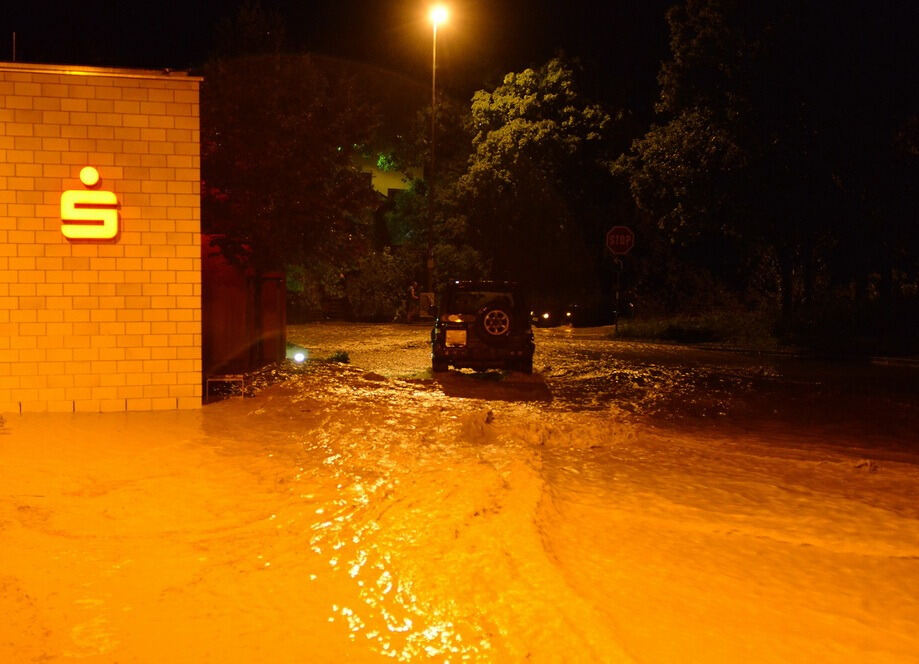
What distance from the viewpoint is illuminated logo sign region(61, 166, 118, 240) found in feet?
34.3

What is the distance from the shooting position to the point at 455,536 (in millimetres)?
6020

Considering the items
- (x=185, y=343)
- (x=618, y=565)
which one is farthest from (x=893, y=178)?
(x=618, y=565)

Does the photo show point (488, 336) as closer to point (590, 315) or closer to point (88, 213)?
point (88, 213)

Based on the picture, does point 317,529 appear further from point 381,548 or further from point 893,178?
point 893,178

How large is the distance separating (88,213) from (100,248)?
1.46ft

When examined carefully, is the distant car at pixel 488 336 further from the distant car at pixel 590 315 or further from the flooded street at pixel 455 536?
the distant car at pixel 590 315

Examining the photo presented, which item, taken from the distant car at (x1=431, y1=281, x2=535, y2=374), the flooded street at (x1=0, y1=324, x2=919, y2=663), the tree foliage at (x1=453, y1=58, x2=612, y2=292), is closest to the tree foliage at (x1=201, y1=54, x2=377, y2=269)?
the distant car at (x1=431, y1=281, x2=535, y2=374)

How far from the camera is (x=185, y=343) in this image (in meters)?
11.0

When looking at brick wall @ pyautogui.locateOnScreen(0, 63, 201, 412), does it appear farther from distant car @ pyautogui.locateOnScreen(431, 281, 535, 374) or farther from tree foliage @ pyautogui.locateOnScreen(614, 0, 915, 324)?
tree foliage @ pyautogui.locateOnScreen(614, 0, 915, 324)

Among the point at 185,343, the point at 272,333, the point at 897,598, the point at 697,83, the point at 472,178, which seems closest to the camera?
the point at 897,598

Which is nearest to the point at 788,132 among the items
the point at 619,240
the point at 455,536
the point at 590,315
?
the point at 619,240

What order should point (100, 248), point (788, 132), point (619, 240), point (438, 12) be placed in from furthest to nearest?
point (438, 12) → point (619, 240) → point (788, 132) → point (100, 248)

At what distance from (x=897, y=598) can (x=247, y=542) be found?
403 cm

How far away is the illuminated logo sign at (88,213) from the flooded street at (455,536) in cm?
222
